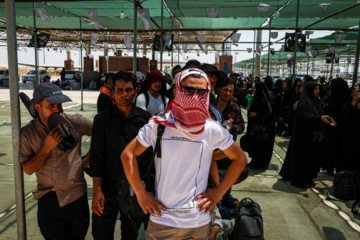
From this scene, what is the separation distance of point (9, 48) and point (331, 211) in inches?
172

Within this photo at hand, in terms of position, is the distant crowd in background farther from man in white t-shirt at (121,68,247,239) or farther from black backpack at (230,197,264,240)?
man in white t-shirt at (121,68,247,239)

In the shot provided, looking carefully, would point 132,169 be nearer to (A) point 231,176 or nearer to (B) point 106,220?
(A) point 231,176

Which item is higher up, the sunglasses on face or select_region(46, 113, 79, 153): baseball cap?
the sunglasses on face

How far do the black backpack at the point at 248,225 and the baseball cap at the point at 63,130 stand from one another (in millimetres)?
1980

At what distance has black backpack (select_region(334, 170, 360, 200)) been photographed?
179 inches

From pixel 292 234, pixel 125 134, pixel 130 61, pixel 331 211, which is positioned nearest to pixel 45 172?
pixel 125 134

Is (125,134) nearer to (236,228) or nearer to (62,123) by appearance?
(62,123)

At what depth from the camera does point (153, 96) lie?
414 centimetres

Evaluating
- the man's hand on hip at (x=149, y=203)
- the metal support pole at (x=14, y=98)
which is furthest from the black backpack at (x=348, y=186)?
the metal support pole at (x=14, y=98)

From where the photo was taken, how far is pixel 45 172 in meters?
2.23

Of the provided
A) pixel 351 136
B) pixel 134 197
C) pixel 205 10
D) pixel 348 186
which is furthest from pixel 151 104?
pixel 205 10

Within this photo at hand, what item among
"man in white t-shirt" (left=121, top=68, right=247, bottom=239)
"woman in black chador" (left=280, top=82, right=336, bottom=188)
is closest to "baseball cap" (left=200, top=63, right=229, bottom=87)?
"man in white t-shirt" (left=121, top=68, right=247, bottom=239)

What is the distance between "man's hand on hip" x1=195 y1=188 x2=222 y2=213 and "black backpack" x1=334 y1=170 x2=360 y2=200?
3.67 m

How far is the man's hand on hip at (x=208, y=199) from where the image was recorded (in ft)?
Answer: 5.52
